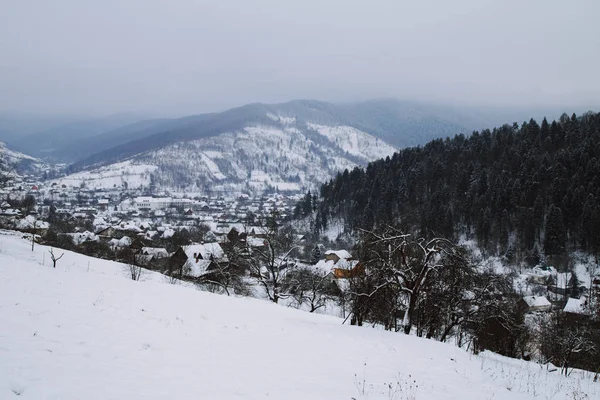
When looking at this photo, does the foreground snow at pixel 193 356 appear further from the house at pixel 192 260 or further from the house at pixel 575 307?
the house at pixel 575 307

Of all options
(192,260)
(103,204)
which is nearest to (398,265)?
(192,260)

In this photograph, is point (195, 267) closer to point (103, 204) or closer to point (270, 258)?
point (270, 258)

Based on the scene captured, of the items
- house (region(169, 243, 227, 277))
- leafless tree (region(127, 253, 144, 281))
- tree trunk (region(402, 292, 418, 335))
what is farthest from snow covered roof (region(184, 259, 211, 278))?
tree trunk (region(402, 292, 418, 335))

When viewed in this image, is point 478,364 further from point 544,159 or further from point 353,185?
point 353,185

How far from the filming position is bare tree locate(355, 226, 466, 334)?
48.0 feet

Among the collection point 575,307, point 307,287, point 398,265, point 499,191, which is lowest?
point 575,307

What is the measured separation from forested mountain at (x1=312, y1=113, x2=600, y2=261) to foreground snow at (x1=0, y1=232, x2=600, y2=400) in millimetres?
41507

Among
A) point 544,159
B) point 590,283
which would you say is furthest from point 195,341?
point 544,159

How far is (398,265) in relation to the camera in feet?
55.6

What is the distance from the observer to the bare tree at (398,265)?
48.0 ft

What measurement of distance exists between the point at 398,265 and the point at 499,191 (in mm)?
60685

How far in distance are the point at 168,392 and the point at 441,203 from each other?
77.0 metres

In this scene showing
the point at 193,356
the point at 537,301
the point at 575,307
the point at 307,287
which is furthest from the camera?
the point at 537,301

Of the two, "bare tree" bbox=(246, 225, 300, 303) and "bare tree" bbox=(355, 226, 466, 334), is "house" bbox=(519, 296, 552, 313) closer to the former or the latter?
"bare tree" bbox=(246, 225, 300, 303)
